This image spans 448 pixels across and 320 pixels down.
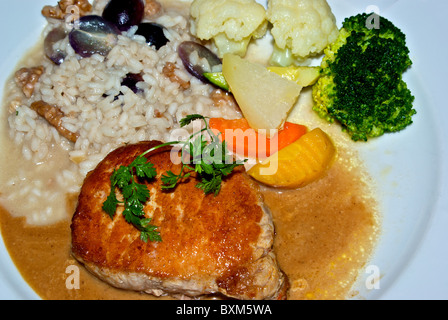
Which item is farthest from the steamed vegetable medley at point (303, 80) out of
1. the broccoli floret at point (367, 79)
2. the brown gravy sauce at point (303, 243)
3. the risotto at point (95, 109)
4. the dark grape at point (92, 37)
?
the dark grape at point (92, 37)

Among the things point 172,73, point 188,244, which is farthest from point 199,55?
point 188,244

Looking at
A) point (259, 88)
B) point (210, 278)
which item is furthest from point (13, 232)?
point (259, 88)

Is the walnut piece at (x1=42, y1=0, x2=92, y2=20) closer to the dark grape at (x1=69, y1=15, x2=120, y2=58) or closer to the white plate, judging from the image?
the white plate

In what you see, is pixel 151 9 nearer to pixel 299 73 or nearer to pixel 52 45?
pixel 52 45

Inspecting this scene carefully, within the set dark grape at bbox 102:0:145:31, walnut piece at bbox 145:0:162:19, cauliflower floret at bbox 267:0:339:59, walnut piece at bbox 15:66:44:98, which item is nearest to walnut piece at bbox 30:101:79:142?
walnut piece at bbox 15:66:44:98

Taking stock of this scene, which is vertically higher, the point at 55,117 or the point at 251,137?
the point at 55,117

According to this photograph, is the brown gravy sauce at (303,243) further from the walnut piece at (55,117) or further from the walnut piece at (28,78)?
the walnut piece at (28,78)
